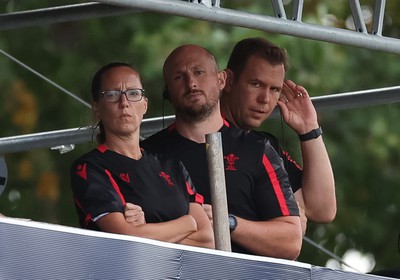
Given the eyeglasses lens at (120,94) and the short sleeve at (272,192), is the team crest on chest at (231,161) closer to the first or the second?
the short sleeve at (272,192)

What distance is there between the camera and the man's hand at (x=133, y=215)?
740 centimetres

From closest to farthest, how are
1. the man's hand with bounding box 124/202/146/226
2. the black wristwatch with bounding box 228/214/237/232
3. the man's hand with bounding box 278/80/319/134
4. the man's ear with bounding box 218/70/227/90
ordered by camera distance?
the man's hand with bounding box 124/202/146/226 → the black wristwatch with bounding box 228/214/237/232 → the man's ear with bounding box 218/70/227/90 → the man's hand with bounding box 278/80/319/134

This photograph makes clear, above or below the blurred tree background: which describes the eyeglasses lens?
above

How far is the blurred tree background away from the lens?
53.0 ft

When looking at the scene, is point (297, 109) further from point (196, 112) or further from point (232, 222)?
point (232, 222)

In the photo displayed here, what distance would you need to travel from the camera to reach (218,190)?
24.5 ft

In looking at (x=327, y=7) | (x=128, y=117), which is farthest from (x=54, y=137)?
(x=327, y=7)

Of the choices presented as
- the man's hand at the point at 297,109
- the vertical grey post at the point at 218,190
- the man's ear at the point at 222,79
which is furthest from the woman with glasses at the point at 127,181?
the man's hand at the point at 297,109

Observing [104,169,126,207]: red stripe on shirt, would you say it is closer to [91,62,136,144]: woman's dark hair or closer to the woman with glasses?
the woman with glasses

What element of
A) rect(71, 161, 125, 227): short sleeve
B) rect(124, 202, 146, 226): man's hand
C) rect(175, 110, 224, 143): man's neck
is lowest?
rect(124, 202, 146, 226): man's hand

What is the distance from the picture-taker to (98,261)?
6.91 meters

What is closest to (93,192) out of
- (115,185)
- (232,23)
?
(115,185)

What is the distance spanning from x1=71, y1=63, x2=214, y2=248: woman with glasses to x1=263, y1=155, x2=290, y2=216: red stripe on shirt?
0.39m

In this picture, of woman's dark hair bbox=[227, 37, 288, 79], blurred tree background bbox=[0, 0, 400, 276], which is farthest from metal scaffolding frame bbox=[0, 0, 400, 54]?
blurred tree background bbox=[0, 0, 400, 276]
